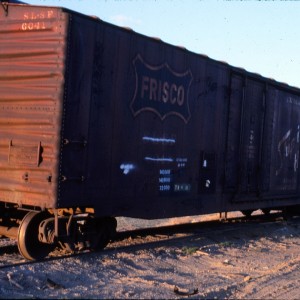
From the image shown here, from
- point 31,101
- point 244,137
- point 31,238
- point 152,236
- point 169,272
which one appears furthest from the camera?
point 244,137

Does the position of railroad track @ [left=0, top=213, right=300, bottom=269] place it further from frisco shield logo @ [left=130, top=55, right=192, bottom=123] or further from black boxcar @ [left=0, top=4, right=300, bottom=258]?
frisco shield logo @ [left=130, top=55, right=192, bottom=123]

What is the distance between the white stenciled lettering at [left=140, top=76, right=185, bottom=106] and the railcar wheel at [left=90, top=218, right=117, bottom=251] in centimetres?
221

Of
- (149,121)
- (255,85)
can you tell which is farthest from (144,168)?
(255,85)

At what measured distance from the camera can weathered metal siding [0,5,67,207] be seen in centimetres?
679

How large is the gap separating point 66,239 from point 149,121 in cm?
249

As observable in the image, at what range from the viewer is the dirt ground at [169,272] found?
18.7 feet

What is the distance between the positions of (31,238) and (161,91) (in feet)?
11.1

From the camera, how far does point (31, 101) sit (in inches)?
280

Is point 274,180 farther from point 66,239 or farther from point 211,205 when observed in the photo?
point 66,239

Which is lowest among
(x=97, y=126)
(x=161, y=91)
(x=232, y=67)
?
(x=97, y=126)

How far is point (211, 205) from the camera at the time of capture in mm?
9836

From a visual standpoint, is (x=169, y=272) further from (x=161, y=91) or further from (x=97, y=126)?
(x=161, y=91)

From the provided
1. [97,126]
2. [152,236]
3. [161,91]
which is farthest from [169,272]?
[161,91]

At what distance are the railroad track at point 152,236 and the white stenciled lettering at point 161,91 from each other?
2.68m
